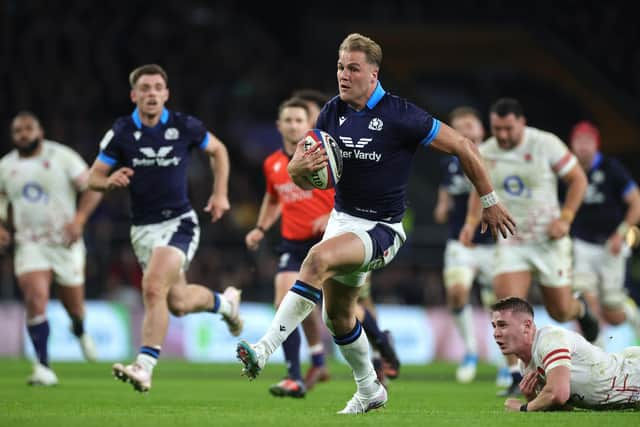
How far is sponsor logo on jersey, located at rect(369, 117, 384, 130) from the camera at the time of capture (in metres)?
7.80

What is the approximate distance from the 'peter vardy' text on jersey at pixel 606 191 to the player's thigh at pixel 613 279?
1.21 feet

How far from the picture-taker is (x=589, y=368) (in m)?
7.80

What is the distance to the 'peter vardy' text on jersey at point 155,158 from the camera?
1006cm

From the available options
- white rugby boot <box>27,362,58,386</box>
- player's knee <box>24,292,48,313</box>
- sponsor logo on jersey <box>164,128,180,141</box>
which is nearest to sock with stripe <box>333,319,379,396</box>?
sponsor logo on jersey <box>164,128,180,141</box>

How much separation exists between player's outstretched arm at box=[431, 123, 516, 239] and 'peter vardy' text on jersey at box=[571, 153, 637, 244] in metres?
6.49

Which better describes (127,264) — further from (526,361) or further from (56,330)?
(526,361)

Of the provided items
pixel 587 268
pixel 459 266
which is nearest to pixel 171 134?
pixel 459 266

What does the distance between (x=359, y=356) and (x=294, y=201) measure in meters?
3.31

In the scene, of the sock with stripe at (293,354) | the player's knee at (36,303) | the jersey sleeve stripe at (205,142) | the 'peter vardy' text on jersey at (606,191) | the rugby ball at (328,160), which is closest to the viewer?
the rugby ball at (328,160)

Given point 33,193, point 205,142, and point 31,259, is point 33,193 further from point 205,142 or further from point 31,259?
point 205,142

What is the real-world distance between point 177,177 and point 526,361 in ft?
12.4

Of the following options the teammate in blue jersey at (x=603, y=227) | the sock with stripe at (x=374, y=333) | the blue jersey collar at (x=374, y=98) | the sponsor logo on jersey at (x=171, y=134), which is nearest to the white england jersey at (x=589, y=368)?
the blue jersey collar at (x=374, y=98)

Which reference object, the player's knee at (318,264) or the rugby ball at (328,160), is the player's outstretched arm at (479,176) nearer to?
the rugby ball at (328,160)

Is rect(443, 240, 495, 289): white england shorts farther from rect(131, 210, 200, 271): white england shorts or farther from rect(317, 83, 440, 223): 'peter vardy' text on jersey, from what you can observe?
rect(317, 83, 440, 223): 'peter vardy' text on jersey
